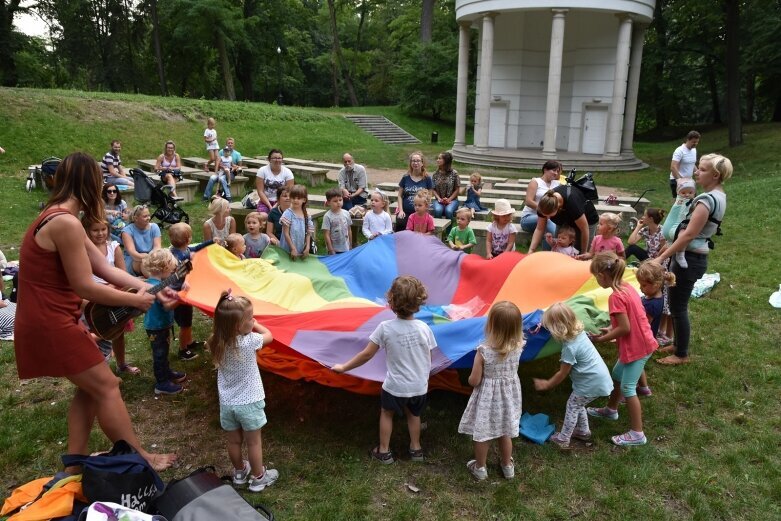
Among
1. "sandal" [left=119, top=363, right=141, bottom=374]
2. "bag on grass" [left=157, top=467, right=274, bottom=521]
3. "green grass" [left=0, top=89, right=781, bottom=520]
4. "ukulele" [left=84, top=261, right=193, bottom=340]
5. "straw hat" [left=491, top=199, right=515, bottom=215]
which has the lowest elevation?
"green grass" [left=0, top=89, right=781, bottom=520]

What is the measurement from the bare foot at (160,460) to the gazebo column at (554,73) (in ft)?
54.7

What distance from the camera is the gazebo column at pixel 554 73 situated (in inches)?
685

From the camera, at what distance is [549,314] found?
11.7 feet

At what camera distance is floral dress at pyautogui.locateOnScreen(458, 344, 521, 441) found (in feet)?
10.8

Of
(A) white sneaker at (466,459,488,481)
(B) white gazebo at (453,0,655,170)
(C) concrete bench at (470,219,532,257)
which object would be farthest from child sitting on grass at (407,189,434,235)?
(B) white gazebo at (453,0,655,170)

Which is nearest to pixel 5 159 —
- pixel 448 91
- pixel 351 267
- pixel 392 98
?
pixel 351 267

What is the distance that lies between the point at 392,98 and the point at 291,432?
3947cm

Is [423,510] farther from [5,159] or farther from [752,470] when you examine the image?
[5,159]

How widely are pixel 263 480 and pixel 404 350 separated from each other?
3.64 ft

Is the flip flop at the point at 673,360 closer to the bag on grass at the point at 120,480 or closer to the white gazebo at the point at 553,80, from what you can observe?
the bag on grass at the point at 120,480

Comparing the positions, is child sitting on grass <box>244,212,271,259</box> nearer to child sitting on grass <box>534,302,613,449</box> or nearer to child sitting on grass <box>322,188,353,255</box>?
child sitting on grass <box>322,188,353,255</box>

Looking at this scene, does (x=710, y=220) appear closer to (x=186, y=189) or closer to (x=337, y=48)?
(x=186, y=189)

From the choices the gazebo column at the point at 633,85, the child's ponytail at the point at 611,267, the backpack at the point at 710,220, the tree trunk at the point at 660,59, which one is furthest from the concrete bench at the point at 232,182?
the tree trunk at the point at 660,59

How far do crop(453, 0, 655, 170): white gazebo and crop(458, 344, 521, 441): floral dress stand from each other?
15481 mm
